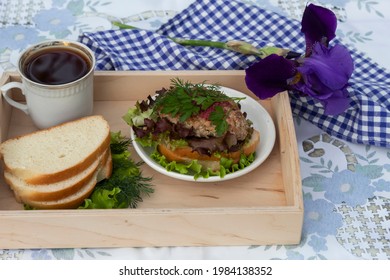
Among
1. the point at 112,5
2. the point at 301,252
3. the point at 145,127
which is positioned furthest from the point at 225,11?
the point at 301,252

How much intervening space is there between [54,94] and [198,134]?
339 mm

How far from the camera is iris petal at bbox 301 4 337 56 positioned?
172 cm

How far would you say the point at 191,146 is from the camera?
1.56 metres

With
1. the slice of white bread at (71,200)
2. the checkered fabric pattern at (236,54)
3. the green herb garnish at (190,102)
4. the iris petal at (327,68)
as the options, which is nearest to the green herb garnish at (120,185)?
the slice of white bread at (71,200)

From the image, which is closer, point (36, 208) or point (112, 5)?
point (36, 208)

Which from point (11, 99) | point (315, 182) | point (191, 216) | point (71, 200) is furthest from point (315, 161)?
point (11, 99)

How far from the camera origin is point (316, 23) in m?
1.73

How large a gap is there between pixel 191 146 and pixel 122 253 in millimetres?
268

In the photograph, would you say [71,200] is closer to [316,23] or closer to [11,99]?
[11,99]

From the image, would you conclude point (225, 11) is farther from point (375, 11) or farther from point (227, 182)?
point (227, 182)

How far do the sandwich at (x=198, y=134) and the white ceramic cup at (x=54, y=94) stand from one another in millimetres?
152

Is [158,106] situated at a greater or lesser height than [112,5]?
greater
